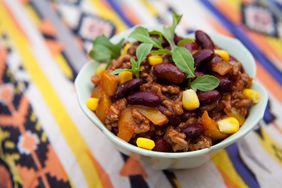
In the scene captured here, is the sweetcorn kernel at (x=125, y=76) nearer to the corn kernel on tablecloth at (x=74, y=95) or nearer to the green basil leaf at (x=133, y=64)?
the green basil leaf at (x=133, y=64)

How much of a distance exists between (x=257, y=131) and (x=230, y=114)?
12.5 inches

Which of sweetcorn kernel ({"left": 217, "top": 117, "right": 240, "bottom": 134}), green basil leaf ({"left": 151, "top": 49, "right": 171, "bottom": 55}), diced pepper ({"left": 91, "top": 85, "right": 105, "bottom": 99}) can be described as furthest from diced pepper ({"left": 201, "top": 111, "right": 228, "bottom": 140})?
diced pepper ({"left": 91, "top": 85, "right": 105, "bottom": 99})

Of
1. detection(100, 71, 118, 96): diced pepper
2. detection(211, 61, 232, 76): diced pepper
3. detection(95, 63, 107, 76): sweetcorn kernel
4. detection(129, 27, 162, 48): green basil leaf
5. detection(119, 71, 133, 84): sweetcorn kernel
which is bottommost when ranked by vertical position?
detection(95, 63, 107, 76): sweetcorn kernel

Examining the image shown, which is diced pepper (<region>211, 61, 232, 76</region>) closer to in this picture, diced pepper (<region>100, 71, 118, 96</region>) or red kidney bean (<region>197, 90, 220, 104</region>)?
red kidney bean (<region>197, 90, 220, 104</region>)

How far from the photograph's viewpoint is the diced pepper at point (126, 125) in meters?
1.17

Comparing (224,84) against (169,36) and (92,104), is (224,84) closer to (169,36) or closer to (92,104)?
(169,36)

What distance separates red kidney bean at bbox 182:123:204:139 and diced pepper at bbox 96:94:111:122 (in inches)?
9.6

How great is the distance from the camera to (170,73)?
1.19 metres

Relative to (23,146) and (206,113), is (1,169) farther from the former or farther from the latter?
(206,113)

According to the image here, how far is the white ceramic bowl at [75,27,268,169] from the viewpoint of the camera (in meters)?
1.15

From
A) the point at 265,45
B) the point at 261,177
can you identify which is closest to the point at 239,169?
the point at 261,177

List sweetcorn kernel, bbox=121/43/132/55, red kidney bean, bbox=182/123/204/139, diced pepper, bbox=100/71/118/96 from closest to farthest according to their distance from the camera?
red kidney bean, bbox=182/123/204/139
diced pepper, bbox=100/71/118/96
sweetcorn kernel, bbox=121/43/132/55

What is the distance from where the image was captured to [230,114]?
123 cm

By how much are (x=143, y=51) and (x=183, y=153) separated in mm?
323
